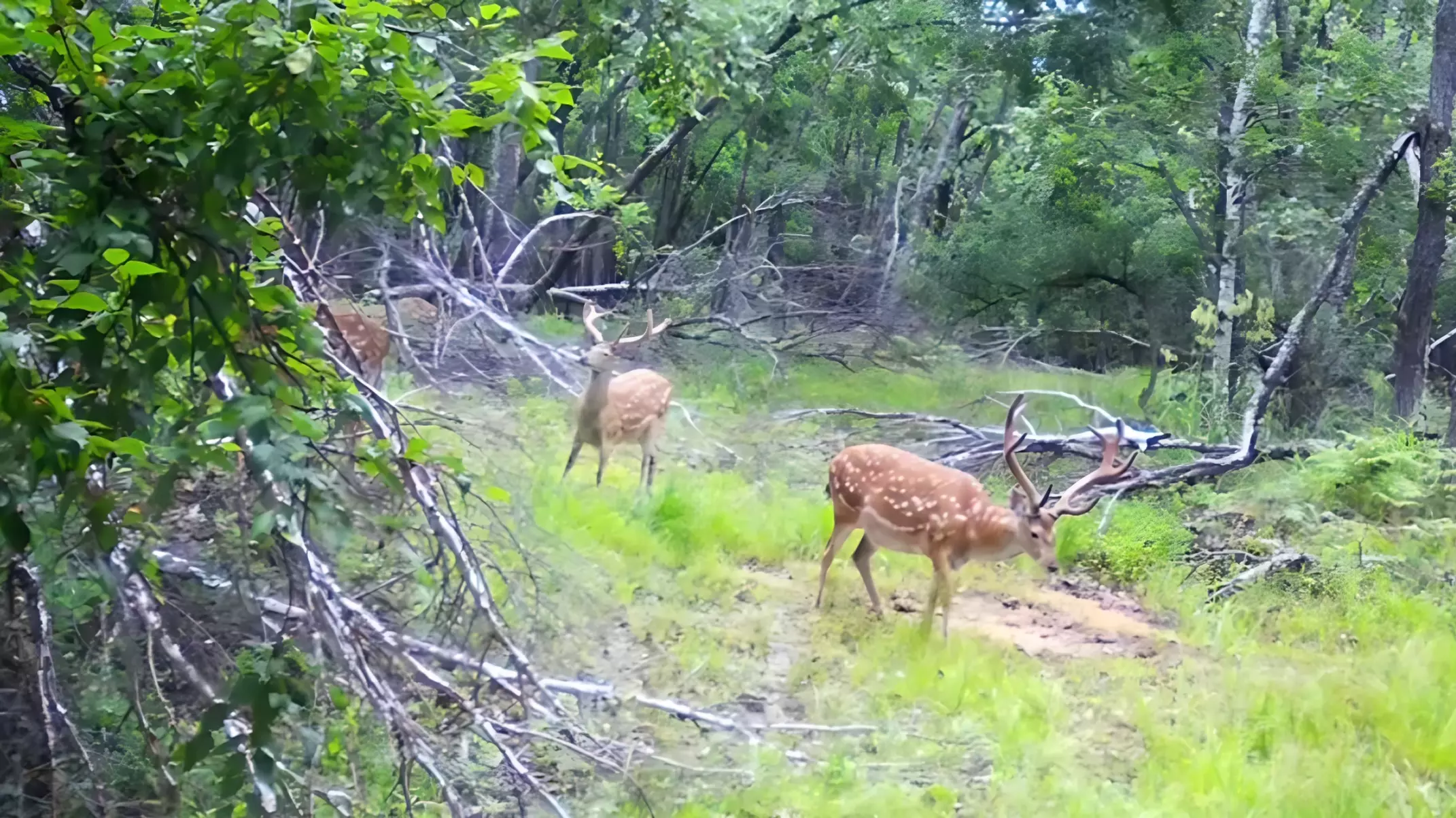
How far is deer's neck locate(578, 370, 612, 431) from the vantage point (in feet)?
11.8

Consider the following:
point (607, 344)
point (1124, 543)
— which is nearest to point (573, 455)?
point (607, 344)

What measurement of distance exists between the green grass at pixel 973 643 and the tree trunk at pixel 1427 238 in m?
0.27

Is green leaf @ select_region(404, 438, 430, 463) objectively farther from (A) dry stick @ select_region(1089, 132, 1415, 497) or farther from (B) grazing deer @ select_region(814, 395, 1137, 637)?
(A) dry stick @ select_region(1089, 132, 1415, 497)

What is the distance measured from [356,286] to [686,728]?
4.68 ft

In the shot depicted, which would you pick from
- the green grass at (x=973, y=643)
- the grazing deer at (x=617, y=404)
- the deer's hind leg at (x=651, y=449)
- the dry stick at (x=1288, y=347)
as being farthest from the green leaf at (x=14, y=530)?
the dry stick at (x=1288, y=347)

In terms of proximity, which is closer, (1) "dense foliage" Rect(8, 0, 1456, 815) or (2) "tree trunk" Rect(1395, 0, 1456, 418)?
(1) "dense foliage" Rect(8, 0, 1456, 815)

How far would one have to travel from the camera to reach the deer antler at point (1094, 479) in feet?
10.7

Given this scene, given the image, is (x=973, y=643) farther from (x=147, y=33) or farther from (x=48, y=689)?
(x=147, y=33)

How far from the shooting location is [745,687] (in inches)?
110

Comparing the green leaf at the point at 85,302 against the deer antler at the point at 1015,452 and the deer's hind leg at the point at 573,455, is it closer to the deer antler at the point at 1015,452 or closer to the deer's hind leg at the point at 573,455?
the deer's hind leg at the point at 573,455

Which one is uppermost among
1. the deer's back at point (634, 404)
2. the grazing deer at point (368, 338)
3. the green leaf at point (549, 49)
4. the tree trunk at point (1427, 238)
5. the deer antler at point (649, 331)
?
the green leaf at point (549, 49)

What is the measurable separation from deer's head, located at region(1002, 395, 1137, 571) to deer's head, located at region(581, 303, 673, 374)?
1.29m

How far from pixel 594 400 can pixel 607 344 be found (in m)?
0.26

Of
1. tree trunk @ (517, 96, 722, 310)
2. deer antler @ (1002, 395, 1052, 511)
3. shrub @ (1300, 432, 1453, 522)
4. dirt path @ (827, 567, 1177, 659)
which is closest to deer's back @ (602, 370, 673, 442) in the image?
tree trunk @ (517, 96, 722, 310)
